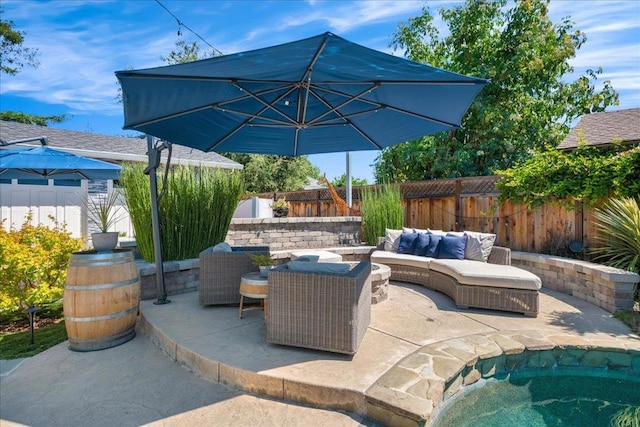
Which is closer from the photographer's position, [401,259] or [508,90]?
[401,259]

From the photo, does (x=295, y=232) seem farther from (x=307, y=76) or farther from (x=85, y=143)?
(x=85, y=143)

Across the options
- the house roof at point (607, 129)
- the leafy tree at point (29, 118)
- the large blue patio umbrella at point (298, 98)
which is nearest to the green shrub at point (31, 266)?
the large blue patio umbrella at point (298, 98)

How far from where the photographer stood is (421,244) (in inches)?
214

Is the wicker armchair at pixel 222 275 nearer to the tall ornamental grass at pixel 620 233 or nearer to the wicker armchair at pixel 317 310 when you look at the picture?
the wicker armchair at pixel 317 310

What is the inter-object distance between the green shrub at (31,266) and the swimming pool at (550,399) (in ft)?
13.5

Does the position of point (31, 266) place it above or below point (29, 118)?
below

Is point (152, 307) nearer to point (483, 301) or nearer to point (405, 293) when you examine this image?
point (405, 293)

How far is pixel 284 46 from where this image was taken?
6.68ft

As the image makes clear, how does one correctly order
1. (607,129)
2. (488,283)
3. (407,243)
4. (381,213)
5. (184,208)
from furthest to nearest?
(607,129)
(381,213)
(407,243)
(184,208)
(488,283)

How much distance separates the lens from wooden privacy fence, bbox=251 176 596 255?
210 inches

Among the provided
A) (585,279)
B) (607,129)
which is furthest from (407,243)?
(607,129)

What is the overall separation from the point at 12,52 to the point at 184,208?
14.2 m

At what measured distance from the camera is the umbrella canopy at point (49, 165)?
15.0ft

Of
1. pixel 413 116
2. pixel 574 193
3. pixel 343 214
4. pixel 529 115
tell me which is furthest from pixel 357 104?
pixel 529 115
